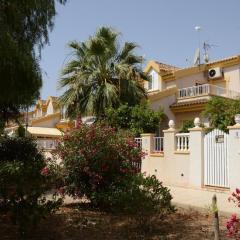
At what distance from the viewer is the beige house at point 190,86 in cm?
2605

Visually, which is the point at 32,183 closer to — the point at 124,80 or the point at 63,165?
the point at 63,165

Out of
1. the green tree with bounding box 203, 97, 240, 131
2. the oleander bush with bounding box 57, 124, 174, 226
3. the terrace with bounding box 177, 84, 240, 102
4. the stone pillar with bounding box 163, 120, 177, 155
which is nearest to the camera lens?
the oleander bush with bounding box 57, 124, 174, 226

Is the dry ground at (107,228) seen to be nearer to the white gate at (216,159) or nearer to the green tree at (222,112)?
the white gate at (216,159)

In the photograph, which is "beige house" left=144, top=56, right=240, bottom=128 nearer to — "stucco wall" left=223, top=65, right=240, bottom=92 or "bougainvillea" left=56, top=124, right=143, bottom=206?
"stucco wall" left=223, top=65, right=240, bottom=92

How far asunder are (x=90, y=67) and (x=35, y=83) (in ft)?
44.3

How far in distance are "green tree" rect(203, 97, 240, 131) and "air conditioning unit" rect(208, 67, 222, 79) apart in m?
10.3

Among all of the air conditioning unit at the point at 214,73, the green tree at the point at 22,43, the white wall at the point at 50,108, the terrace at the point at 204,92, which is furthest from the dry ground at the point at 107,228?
the white wall at the point at 50,108

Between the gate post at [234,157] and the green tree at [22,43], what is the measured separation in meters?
7.05

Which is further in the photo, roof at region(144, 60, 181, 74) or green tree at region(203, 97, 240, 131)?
roof at region(144, 60, 181, 74)

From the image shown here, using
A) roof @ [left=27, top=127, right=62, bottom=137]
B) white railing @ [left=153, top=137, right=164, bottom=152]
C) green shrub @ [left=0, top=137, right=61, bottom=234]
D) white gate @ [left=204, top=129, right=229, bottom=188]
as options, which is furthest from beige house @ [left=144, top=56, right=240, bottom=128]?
green shrub @ [left=0, top=137, right=61, bottom=234]

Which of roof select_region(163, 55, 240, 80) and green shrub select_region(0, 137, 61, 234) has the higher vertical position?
roof select_region(163, 55, 240, 80)

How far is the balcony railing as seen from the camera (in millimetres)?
25855

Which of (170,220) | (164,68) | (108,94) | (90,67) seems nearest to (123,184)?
(170,220)

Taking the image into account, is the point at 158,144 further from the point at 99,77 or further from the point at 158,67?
the point at 158,67
